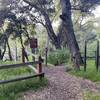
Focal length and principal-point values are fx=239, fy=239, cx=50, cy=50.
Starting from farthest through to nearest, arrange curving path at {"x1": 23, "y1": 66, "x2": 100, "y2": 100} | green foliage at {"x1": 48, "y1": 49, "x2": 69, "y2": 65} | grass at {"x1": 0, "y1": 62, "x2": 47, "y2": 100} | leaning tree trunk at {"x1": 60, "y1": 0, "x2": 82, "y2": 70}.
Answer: green foliage at {"x1": 48, "y1": 49, "x2": 69, "y2": 65}, leaning tree trunk at {"x1": 60, "y1": 0, "x2": 82, "y2": 70}, curving path at {"x1": 23, "y1": 66, "x2": 100, "y2": 100}, grass at {"x1": 0, "y1": 62, "x2": 47, "y2": 100}

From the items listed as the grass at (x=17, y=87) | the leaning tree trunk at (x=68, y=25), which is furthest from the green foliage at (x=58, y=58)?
the grass at (x=17, y=87)

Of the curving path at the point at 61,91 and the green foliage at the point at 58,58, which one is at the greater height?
the green foliage at the point at 58,58

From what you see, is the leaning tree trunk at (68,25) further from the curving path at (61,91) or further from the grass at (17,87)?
the grass at (17,87)

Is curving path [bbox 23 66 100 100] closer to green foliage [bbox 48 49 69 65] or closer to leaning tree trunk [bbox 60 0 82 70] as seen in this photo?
leaning tree trunk [bbox 60 0 82 70]

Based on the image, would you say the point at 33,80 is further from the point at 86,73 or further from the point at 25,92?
the point at 86,73

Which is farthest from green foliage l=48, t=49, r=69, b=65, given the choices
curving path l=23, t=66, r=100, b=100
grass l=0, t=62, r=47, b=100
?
grass l=0, t=62, r=47, b=100

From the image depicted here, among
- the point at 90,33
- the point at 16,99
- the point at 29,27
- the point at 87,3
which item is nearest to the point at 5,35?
the point at 29,27

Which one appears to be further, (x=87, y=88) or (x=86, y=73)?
(x=86, y=73)

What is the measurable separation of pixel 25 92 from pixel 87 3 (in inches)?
576

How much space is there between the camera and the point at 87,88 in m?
7.46

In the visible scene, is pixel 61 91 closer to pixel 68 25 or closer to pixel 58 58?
pixel 68 25

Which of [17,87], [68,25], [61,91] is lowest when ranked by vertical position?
[61,91]

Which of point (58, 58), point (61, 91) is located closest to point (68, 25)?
point (61, 91)

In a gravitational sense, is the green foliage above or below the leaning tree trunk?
below
